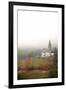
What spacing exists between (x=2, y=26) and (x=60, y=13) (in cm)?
48

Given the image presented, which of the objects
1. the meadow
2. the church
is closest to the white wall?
the meadow

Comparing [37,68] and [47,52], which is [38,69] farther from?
[47,52]

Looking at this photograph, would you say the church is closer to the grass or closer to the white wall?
the grass

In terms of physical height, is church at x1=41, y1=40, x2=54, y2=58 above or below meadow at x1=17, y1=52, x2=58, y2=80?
above

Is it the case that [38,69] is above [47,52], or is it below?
below

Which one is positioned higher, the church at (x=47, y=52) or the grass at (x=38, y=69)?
the church at (x=47, y=52)

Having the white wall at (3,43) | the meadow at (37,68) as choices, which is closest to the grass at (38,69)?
the meadow at (37,68)

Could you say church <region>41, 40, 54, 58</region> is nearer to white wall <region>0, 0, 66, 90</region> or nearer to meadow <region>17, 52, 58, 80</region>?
meadow <region>17, 52, 58, 80</region>

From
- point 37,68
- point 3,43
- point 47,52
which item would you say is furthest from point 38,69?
point 3,43

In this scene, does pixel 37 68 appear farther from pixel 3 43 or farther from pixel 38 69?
pixel 3 43

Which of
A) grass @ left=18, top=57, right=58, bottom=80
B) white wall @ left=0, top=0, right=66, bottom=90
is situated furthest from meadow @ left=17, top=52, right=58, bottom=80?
white wall @ left=0, top=0, right=66, bottom=90

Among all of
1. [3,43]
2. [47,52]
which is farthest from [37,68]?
[3,43]

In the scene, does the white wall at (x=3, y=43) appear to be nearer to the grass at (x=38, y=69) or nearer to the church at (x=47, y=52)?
the grass at (x=38, y=69)

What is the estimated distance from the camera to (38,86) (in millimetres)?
1928
